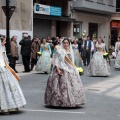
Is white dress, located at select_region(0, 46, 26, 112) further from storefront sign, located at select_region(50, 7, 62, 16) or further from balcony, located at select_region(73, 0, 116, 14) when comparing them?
balcony, located at select_region(73, 0, 116, 14)

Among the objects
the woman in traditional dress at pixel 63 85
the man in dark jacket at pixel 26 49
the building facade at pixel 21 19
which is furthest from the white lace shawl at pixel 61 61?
the building facade at pixel 21 19

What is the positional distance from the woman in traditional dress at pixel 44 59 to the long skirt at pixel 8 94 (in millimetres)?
10056

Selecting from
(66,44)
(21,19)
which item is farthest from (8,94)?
(21,19)

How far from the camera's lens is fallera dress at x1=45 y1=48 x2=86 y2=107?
936 centimetres

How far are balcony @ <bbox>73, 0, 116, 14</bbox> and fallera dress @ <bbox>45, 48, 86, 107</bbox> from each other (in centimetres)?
2337

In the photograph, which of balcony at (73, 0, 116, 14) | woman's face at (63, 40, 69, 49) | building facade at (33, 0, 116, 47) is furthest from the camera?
balcony at (73, 0, 116, 14)

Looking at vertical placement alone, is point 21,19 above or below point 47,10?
below

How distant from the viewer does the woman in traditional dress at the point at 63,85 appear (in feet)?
30.7

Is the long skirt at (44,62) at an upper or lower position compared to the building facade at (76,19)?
lower

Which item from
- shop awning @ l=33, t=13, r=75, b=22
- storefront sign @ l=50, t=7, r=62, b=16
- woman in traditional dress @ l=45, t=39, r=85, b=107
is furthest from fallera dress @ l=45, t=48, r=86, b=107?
storefront sign @ l=50, t=7, r=62, b=16

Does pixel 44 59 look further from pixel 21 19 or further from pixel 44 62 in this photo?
→ pixel 21 19

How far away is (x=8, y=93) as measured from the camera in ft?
27.7

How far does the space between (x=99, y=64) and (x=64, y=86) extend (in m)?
8.42

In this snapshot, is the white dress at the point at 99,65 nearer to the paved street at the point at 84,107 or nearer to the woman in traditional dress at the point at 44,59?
the woman in traditional dress at the point at 44,59
